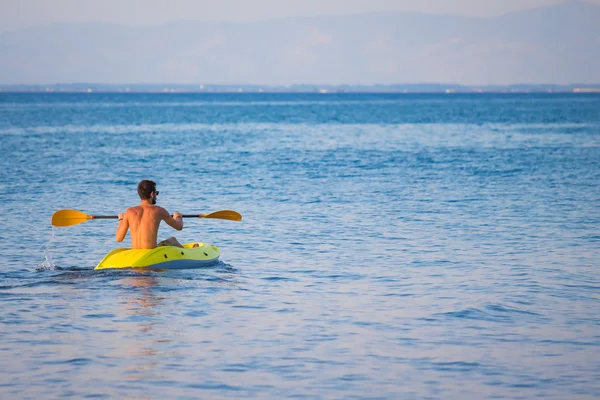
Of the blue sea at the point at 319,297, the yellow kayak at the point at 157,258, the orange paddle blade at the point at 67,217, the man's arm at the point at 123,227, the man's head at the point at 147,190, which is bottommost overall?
the blue sea at the point at 319,297

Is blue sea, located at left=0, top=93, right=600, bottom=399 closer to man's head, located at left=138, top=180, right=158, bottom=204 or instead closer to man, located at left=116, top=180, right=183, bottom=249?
man, located at left=116, top=180, right=183, bottom=249

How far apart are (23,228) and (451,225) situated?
9428 mm

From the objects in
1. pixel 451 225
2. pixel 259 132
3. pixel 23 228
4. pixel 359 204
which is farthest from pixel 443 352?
pixel 259 132

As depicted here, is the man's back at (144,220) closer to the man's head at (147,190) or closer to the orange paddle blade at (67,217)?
the man's head at (147,190)

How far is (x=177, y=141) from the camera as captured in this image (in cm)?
6053

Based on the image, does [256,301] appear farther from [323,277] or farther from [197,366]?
[197,366]

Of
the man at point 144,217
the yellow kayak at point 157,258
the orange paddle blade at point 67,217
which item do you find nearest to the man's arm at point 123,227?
the man at point 144,217

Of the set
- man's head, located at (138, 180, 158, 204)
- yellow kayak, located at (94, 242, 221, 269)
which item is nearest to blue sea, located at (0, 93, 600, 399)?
yellow kayak, located at (94, 242, 221, 269)

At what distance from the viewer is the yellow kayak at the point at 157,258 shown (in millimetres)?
14891

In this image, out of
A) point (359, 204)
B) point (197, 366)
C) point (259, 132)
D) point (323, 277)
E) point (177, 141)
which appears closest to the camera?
point (197, 366)

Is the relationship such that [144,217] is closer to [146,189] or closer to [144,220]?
[144,220]

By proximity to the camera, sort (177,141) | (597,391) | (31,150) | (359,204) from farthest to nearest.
Result: (177,141) → (31,150) → (359,204) → (597,391)

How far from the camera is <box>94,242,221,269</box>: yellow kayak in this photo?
48.9ft

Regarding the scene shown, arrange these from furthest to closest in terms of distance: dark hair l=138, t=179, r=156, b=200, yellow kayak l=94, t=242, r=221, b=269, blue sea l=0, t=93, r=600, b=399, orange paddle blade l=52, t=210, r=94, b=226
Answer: orange paddle blade l=52, t=210, r=94, b=226
yellow kayak l=94, t=242, r=221, b=269
dark hair l=138, t=179, r=156, b=200
blue sea l=0, t=93, r=600, b=399
